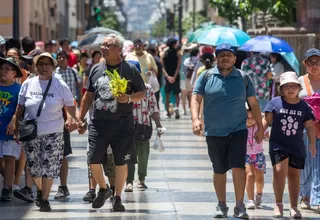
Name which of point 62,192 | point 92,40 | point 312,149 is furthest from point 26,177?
point 92,40

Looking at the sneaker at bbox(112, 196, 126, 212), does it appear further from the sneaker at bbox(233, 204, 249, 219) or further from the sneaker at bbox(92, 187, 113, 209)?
the sneaker at bbox(233, 204, 249, 219)

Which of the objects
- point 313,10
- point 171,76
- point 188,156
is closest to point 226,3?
point 313,10

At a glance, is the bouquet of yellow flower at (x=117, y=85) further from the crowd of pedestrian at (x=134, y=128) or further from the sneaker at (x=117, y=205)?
the sneaker at (x=117, y=205)

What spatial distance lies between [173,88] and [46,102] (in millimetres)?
14980

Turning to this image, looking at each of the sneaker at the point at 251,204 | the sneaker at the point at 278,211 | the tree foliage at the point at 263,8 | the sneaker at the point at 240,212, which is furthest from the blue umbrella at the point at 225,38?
the sneaker at the point at 240,212

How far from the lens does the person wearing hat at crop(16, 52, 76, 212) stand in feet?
36.5

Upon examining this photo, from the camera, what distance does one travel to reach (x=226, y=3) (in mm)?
31406

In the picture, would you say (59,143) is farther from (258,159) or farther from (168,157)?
(168,157)

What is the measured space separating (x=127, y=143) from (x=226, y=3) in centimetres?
2089

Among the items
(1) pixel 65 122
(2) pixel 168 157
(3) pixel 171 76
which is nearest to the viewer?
(1) pixel 65 122

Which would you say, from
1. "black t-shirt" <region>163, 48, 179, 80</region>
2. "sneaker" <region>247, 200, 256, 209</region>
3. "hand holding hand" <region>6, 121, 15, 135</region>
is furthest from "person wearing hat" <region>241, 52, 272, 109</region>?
"hand holding hand" <region>6, 121, 15, 135</region>

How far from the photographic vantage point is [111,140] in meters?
10.9

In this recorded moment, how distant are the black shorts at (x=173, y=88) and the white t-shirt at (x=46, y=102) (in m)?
A: 14.7

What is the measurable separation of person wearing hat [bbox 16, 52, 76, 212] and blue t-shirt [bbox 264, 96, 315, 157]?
87.0 inches
